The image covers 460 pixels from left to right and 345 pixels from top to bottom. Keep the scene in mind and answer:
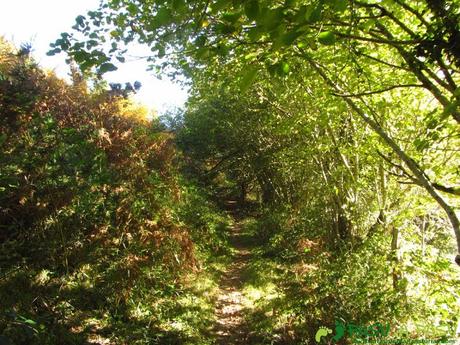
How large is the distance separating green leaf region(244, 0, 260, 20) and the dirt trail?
21.4 ft

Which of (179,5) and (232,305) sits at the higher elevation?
(179,5)

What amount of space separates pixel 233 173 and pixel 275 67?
75.0 ft

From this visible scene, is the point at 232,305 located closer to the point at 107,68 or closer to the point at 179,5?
the point at 107,68

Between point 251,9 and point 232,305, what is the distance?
7933mm

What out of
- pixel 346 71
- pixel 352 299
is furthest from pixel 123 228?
pixel 346 71

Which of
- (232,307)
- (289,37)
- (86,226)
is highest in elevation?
(86,226)

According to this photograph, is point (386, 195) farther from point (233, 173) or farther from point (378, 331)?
point (233, 173)

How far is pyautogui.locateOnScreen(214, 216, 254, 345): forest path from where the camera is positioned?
6.82 meters

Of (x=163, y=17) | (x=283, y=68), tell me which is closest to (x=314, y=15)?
(x=283, y=68)

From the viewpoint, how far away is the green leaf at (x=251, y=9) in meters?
1.25

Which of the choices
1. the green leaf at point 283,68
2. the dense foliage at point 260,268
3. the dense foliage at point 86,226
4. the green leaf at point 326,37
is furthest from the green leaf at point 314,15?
the dense foliage at point 86,226

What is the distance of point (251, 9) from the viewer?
4.09ft

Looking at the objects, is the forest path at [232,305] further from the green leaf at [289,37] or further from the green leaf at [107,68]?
the green leaf at [289,37]

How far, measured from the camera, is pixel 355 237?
8.91 meters
